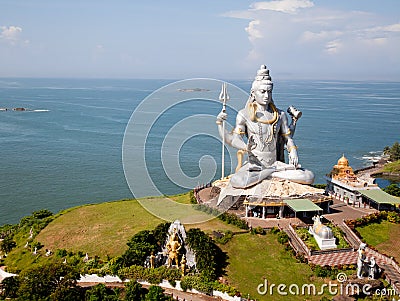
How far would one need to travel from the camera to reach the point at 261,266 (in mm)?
19594

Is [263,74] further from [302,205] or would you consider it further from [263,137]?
[302,205]

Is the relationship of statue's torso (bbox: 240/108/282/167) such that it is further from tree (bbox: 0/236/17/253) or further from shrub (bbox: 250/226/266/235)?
tree (bbox: 0/236/17/253)

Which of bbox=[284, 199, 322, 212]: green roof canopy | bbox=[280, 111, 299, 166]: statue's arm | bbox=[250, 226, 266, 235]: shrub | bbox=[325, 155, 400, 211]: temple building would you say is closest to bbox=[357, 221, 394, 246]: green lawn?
bbox=[325, 155, 400, 211]: temple building

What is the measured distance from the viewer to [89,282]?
1938 cm

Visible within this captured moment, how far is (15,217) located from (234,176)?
16.9 meters

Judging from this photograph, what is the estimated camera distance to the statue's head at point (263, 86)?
25953 mm

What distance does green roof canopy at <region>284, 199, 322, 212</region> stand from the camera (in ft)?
75.4

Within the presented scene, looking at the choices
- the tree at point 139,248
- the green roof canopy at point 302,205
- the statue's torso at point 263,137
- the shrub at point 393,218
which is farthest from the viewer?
the statue's torso at point 263,137

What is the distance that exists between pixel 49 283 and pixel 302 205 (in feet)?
43.7

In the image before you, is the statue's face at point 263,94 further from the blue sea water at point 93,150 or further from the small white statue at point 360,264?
the blue sea water at point 93,150

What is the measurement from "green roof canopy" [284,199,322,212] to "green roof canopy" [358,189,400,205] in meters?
4.37

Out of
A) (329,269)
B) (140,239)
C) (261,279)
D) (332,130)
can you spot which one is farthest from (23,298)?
(332,130)

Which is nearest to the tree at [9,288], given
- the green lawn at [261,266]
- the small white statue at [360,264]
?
the green lawn at [261,266]

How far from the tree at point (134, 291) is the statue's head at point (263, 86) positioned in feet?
44.0
